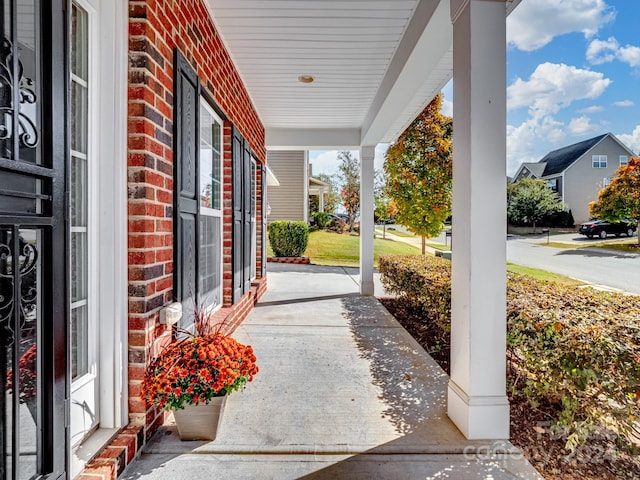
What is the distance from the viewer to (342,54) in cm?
369

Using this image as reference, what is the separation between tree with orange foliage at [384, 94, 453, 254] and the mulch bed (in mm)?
6280

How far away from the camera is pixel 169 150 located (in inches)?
85.8

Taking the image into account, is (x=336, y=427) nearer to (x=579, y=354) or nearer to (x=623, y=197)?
(x=579, y=354)

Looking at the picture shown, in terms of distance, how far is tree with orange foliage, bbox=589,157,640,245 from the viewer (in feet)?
18.8

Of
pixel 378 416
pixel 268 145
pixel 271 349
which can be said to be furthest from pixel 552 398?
pixel 268 145

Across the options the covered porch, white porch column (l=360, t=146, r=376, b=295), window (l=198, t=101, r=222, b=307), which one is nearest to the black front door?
window (l=198, t=101, r=222, b=307)

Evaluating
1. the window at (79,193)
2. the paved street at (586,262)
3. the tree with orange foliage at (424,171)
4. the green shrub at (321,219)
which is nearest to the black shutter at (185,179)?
the window at (79,193)

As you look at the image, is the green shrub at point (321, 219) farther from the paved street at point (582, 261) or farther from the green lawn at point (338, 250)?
the paved street at point (582, 261)

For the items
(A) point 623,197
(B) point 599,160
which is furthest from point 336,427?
(B) point 599,160

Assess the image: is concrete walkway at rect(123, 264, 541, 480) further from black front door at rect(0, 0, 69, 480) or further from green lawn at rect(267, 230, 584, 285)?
green lawn at rect(267, 230, 584, 285)

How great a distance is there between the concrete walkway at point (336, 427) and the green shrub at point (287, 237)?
7831mm

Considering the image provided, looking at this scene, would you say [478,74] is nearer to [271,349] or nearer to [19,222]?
[19,222]

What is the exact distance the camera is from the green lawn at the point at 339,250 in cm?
1347

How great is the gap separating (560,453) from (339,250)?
1326 cm
